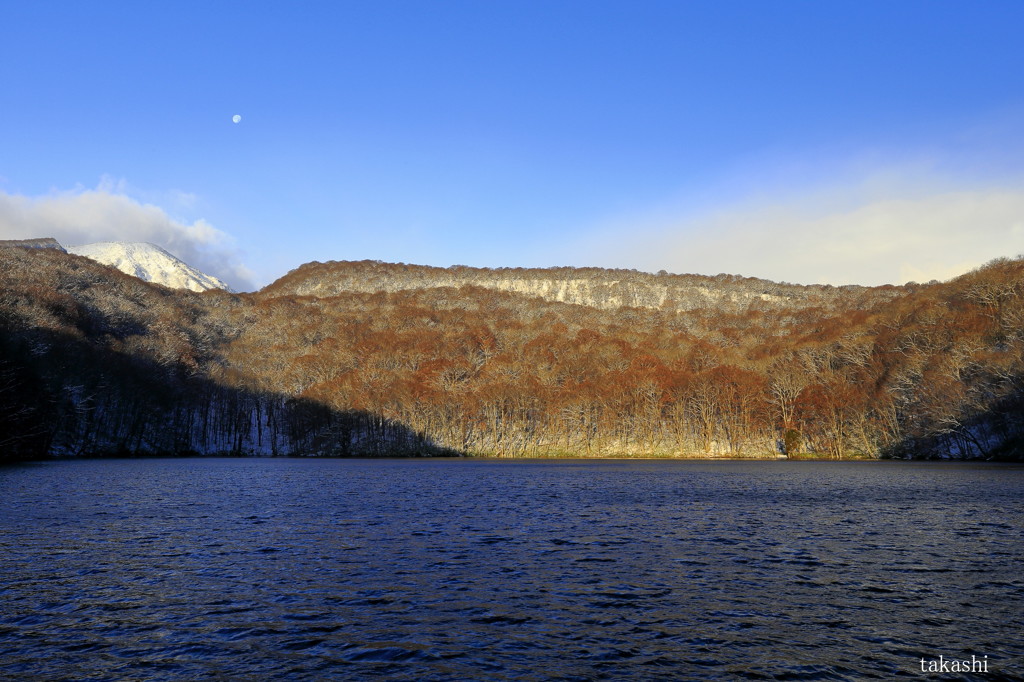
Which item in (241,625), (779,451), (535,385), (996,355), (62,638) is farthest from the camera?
(535,385)

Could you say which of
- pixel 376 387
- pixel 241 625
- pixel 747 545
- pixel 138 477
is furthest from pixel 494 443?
pixel 241 625

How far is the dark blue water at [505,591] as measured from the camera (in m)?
15.6

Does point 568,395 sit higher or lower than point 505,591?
higher

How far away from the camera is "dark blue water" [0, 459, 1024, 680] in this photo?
15.6 meters

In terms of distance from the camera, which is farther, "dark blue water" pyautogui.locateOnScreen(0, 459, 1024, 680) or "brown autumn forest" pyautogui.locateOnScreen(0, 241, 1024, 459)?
"brown autumn forest" pyautogui.locateOnScreen(0, 241, 1024, 459)

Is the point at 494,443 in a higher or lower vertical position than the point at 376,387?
lower

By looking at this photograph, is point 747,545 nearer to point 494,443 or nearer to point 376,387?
point 494,443

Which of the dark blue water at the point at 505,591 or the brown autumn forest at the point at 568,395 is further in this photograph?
the brown autumn forest at the point at 568,395

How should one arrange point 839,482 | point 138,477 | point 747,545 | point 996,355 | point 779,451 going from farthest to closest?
point 779,451, point 996,355, point 138,477, point 839,482, point 747,545

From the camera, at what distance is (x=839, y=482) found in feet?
219

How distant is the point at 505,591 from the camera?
21875 mm

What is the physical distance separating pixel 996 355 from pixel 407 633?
11701cm

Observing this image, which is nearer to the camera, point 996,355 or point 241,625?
point 241,625

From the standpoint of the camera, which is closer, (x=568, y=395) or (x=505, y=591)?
(x=505, y=591)
